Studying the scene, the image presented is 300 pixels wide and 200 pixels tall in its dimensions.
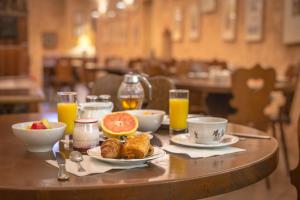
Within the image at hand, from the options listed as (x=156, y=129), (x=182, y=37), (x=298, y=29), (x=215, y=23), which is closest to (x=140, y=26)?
(x=182, y=37)

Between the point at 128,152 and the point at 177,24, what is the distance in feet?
34.3

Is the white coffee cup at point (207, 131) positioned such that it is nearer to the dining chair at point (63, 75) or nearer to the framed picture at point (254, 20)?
A: the framed picture at point (254, 20)

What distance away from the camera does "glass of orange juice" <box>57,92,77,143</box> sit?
1606mm

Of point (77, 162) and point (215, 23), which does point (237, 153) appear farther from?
point (215, 23)

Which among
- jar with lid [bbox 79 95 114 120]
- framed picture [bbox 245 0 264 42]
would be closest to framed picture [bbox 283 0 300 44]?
framed picture [bbox 245 0 264 42]

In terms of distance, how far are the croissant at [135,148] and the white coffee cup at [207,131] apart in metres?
0.24

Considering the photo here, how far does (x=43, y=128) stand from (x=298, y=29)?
513cm

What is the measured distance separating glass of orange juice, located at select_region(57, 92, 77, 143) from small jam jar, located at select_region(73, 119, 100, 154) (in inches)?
7.7

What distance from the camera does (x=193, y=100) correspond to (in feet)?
16.2

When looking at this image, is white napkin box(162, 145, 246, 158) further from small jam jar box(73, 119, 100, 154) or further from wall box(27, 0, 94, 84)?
wall box(27, 0, 94, 84)

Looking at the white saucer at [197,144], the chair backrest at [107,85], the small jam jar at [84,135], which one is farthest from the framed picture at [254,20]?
the small jam jar at [84,135]

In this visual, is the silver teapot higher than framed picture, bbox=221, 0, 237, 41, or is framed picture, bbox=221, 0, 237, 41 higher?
framed picture, bbox=221, 0, 237, 41

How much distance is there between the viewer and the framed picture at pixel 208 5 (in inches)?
355

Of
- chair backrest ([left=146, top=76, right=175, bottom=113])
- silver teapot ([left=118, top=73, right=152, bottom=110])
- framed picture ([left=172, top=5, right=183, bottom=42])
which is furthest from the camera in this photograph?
framed picture ([left=172, top=5, right=183, bottom=42])
